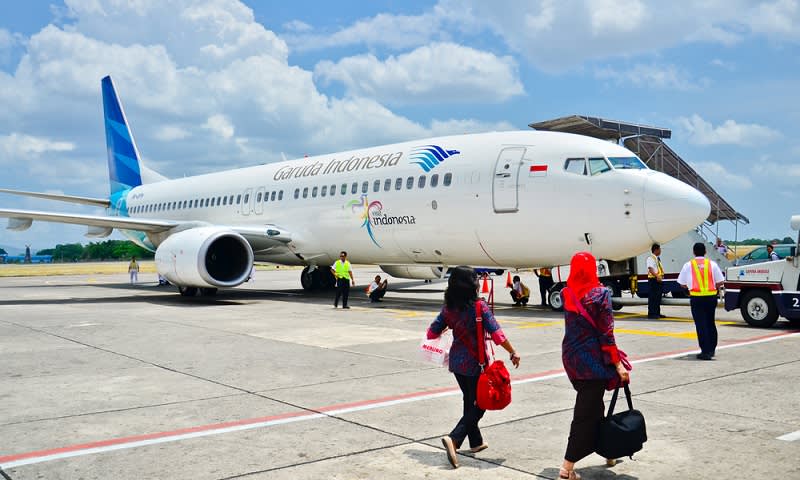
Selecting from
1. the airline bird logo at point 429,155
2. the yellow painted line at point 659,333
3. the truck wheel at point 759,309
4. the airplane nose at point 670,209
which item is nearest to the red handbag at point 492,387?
the yellow painted line at point 659,333

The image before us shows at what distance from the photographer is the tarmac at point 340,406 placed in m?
4.61

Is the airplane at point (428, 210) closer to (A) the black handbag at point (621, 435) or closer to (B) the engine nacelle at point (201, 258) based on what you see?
(B) the engine nacelle at point (201, 258)

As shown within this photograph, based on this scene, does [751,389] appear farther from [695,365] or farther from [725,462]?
[725,462]

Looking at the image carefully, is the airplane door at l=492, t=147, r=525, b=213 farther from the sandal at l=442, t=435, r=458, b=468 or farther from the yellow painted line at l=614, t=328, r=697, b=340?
the sandal at l=442, t=435, r=458, b=468

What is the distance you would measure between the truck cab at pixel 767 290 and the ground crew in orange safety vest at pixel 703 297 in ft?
8.90

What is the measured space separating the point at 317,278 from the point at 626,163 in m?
11.6

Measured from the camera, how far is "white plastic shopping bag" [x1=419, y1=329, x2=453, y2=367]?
5.04 meters

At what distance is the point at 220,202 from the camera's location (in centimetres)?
2270

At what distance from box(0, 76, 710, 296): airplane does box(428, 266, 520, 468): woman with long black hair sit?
8.73 m

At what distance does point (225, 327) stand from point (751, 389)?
340 inches

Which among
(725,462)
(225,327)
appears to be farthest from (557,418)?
(225,327)

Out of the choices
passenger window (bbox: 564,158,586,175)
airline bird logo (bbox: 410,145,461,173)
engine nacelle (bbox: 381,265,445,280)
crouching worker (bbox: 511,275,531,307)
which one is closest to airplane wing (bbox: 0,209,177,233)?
engine nacelle (bbox: 381,265,445,280)

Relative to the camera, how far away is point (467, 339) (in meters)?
4.87

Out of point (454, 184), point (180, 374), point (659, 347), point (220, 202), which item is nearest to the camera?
point (180, 374)
